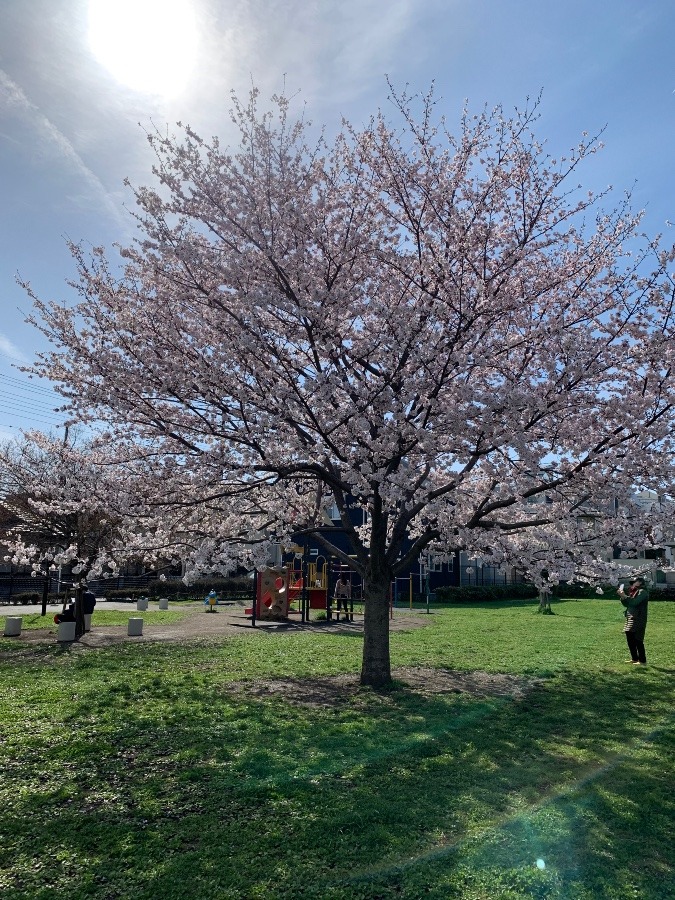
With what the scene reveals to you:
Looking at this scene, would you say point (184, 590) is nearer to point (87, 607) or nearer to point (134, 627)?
point (87, 607)

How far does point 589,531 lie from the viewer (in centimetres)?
950

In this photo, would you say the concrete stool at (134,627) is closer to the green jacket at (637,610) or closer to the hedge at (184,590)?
the green jacket at (637,610)

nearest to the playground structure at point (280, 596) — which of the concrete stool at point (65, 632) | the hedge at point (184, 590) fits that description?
the concrete stool at point (65, 632)

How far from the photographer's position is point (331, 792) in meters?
5.04

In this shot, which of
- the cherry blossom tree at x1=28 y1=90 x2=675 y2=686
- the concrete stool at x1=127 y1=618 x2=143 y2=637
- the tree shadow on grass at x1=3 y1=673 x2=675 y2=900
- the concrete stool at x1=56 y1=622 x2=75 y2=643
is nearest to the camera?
the tree shadow on grass at x1=3 y1=673 x2=675 y2=900

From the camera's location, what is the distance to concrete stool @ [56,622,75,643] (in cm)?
1450

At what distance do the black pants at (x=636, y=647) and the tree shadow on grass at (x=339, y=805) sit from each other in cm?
444

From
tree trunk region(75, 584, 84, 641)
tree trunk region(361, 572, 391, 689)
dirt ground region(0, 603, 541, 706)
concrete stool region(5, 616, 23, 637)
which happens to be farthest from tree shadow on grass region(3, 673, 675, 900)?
concrete stool region(5, 616, 23, 637)

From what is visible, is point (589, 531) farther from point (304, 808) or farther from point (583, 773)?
point (304, 808)

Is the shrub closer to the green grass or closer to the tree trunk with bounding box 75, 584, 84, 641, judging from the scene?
the green grass

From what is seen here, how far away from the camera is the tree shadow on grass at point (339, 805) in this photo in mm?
3684

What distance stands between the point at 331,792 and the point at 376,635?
469 centimetres

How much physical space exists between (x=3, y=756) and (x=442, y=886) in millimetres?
4462

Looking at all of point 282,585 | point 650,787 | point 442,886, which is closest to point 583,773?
point 650,787
